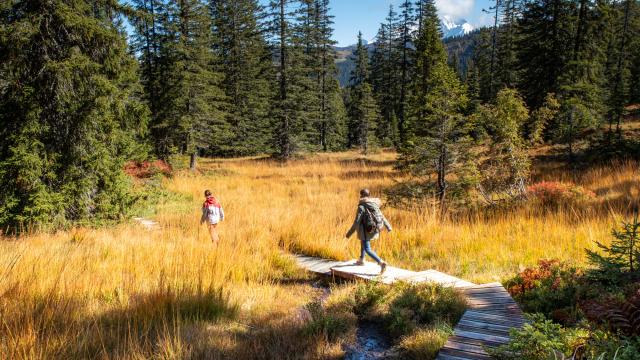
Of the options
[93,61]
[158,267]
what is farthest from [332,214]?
[93,61]

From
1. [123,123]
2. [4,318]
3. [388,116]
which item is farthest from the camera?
[388,116]

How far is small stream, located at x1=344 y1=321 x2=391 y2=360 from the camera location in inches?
162

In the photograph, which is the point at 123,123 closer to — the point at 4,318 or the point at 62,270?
the point at 62,270

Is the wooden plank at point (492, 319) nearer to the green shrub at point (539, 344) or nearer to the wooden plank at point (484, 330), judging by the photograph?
the wooden plank at point (484, 330)

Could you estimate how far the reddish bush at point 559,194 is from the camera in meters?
9.39

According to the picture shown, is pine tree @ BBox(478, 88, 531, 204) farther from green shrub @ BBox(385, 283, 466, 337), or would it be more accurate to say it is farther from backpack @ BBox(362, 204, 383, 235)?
green shrub @ BBox(385, 283, 466, 337)

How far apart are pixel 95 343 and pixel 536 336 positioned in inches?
138

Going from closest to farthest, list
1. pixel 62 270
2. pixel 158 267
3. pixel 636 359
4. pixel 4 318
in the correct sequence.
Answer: pixel 636 359 → pixel 4 318 → pixel 62 270 → pixel 158 267

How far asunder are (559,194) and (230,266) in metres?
8.40

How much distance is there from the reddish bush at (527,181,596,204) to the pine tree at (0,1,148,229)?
35.3 ft

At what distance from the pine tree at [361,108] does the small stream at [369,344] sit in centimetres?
2838

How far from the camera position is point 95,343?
3287 mm

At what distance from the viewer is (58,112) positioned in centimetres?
842

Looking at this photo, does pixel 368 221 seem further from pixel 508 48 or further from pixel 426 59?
pixel 508 48
